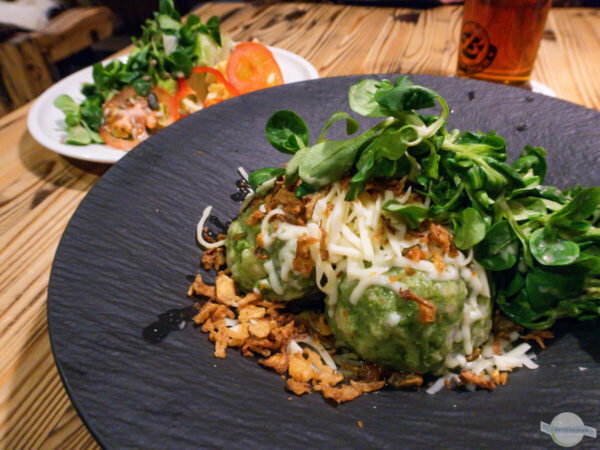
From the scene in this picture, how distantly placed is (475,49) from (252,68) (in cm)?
124

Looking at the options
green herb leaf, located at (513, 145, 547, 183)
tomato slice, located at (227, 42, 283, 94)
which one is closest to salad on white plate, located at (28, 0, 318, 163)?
tomato slice, located at (227, 42, 283, 94)

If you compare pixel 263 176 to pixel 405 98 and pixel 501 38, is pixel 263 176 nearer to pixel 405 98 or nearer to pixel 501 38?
pixel 405 98

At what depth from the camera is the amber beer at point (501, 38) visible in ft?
7.41

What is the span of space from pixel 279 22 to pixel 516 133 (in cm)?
266

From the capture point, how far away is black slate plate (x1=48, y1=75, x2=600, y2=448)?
3.02ft

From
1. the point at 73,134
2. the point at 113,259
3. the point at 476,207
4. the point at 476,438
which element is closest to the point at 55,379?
the point at 113,259

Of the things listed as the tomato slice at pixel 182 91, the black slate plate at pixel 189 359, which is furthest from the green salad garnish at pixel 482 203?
the tomato slice at pixel 182 91

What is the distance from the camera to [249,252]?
4.32ft

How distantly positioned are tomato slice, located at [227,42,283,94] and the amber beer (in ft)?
3.44

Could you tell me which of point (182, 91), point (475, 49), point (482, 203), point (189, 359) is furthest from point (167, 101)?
point (482, 203)

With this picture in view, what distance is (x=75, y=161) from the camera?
2246mm

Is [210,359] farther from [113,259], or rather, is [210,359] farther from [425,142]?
[425,142]

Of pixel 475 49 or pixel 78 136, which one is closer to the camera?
pixel 78 136

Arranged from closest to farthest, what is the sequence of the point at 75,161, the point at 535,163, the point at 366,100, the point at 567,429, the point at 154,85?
the point at 567,429, the point at 366,100, the point at 535,163, the point at 75,161, the point at 154,85
